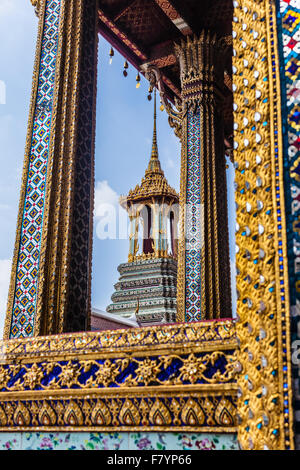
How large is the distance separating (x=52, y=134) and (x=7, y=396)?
1.39 m

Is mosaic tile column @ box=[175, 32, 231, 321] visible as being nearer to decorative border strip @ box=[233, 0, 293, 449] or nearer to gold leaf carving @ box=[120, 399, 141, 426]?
gold leaf carving @ box=[120, 399, 141, 426]

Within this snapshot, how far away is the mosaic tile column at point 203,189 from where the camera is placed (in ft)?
15.2

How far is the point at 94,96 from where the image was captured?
2.98 m

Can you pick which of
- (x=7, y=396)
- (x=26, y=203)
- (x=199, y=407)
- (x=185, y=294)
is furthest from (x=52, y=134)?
(x=185, y=294)

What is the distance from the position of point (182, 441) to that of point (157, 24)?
484 centimetres

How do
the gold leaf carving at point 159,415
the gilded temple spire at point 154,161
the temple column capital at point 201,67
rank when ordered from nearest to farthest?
the gold leaf carving at point 159,415
the temple column capital at point 201,67
the gilded temple spire at point 154,161

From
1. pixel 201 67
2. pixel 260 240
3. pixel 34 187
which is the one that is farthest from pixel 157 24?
pixel 260 240

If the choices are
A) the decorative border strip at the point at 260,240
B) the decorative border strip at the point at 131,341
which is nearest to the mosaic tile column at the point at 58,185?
the decorative border strip at the point at 131,341

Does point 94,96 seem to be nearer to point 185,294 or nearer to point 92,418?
point 92,418

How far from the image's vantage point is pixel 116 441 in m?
1.72

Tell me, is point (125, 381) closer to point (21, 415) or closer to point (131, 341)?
point (131, 341)

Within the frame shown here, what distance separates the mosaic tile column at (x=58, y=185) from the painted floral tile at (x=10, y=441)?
1.62ft

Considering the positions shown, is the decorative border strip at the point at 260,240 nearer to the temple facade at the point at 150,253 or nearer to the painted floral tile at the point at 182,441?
the painted floral tile at the point at 182,441

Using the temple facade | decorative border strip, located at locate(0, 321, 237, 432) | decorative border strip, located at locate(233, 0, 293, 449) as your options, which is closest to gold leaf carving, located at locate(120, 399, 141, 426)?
decorative border strip, located at locate(0, 321, 237, 432)
